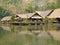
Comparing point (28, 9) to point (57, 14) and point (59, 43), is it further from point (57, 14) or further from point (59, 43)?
point (59, 43)

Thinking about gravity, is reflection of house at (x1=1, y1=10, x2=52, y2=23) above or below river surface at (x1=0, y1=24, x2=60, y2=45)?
below

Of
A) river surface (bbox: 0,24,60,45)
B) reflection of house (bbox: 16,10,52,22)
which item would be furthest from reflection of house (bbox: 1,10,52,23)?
river surface (bbox: 0,24,60,45)

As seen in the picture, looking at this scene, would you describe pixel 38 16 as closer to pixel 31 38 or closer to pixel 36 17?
pixel 36 17

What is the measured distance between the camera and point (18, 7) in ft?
316

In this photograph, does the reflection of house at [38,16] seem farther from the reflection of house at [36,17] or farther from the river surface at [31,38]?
the river surface at [31,38]

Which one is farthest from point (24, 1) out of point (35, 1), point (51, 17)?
point (51, 17)

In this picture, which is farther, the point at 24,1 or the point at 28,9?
the point at 24,1

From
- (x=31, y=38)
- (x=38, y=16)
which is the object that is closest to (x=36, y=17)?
(x=38, y=16)

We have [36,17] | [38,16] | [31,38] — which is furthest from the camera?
[38,16]

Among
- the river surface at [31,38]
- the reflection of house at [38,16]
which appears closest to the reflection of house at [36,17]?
the reflection of house at [38,16]

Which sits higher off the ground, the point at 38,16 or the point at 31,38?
the point at 31,38

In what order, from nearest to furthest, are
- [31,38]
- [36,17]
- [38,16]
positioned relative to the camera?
[31,38] < [36,17] < [38,16]

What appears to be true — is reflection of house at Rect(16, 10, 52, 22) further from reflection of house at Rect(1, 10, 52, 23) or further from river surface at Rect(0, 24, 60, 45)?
river surface at Rect(0, 24, 60, 45)

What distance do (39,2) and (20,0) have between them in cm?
1266
